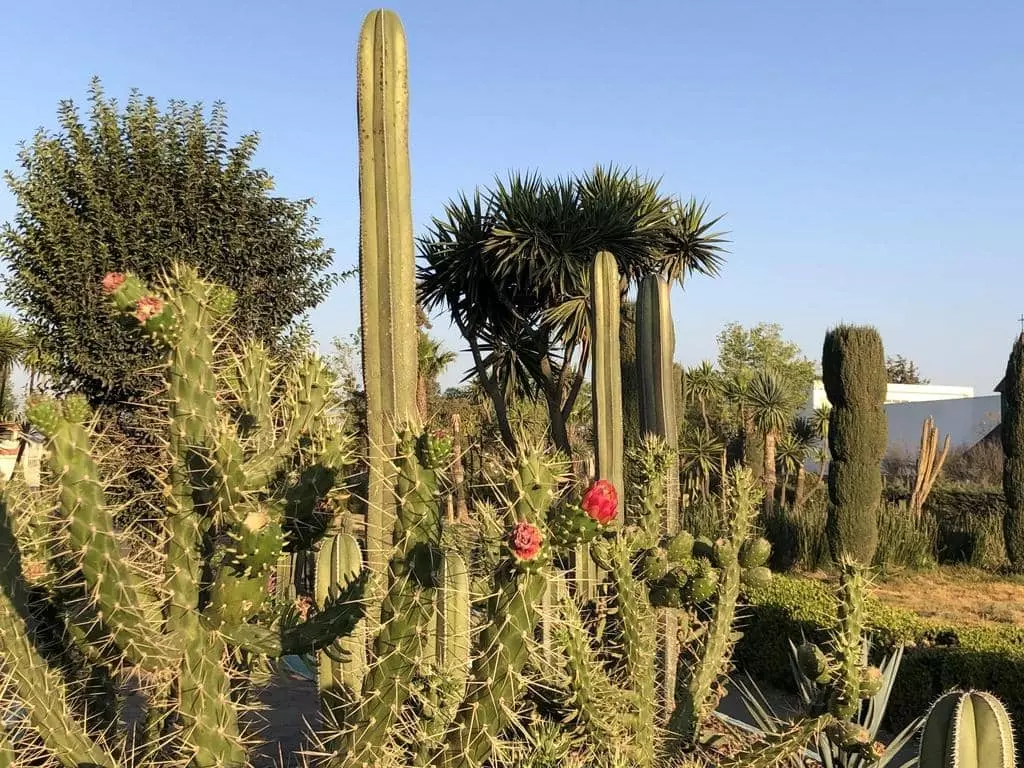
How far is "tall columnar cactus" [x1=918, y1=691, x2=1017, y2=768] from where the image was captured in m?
2.72

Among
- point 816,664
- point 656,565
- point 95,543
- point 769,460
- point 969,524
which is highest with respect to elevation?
point 769,460

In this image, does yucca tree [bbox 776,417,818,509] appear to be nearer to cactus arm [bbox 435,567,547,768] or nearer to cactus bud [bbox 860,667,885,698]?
cactus bud [bbox 860,667,885,698]

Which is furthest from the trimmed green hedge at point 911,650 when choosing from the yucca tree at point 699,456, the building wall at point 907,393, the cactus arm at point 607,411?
the building wall at point 907,393

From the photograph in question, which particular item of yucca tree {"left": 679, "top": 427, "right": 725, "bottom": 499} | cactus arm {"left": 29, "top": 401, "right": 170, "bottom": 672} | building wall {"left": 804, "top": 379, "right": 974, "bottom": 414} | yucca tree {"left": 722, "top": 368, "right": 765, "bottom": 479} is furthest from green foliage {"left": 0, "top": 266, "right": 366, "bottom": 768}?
building wall {"left": 804, "top": 379, "right": 974, "bottom": 414}

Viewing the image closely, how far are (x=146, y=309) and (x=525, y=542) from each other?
49.8 inches

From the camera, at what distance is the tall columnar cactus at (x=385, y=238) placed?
342 centimetres

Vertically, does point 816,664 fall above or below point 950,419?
below

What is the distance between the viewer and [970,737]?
8.99ft

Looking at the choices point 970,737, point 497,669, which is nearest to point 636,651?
point 970,737

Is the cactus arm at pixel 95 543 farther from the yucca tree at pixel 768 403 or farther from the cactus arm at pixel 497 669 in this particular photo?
the yucca tree at pixel 768 403

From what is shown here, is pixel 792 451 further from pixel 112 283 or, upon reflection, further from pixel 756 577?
pixel 112 283

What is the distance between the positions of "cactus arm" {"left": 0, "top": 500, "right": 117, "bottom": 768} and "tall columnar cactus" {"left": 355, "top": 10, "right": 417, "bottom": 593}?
4.09 feet

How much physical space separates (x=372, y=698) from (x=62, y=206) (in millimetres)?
7515

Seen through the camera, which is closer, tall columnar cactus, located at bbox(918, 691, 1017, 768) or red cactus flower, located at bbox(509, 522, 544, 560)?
red cactus flower, located at bbox(509, 522, 544, 560)
